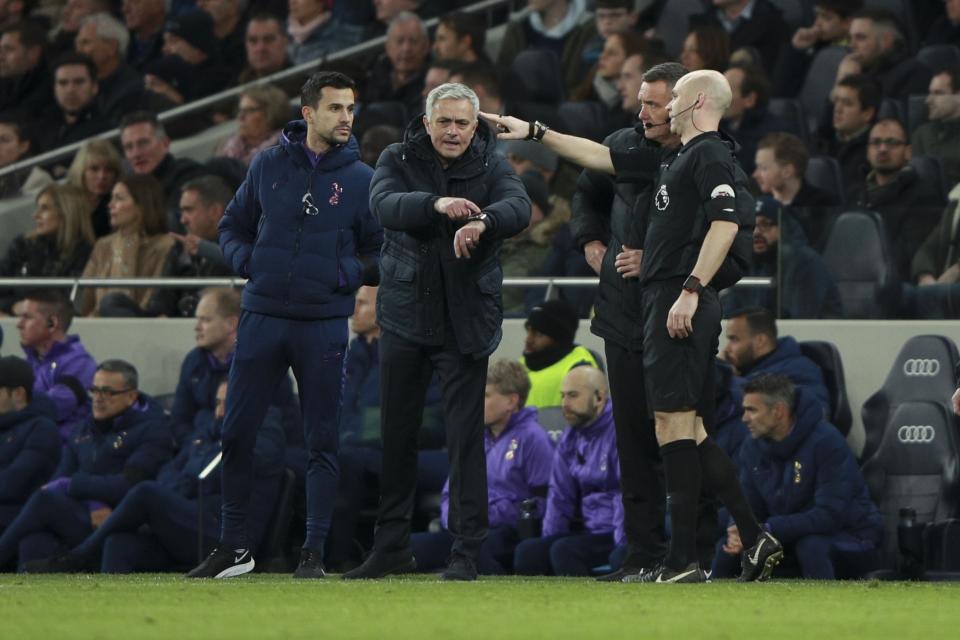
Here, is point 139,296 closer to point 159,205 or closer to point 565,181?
point 159,205

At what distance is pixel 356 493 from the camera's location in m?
11.3

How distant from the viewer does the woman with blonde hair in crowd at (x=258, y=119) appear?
52.2 feet

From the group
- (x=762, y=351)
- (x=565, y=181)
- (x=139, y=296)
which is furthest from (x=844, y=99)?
(x=139, y=296)

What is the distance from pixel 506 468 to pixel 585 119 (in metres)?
4.07

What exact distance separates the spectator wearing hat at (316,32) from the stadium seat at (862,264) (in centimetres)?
788

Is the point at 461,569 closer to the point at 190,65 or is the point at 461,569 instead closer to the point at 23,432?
the point at 23,432

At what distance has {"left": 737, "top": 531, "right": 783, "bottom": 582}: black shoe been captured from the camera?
27.2 feet

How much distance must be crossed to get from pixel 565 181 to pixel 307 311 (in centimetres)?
470

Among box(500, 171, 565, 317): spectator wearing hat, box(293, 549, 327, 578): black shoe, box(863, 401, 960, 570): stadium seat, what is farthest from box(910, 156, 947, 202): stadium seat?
box(293, 549, 327, 578): black shoe

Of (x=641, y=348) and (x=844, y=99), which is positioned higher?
(x=844, y=99)

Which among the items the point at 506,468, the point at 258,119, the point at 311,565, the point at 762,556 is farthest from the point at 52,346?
the point at 762,556

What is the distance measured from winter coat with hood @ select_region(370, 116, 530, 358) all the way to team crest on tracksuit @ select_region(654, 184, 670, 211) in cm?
58

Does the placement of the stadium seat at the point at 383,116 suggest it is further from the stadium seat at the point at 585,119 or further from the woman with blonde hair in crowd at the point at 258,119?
the stadium seat at the point at 585,119

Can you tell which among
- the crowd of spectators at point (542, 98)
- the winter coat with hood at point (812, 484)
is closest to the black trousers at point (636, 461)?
the winter coat with hood at point (812, 484)
